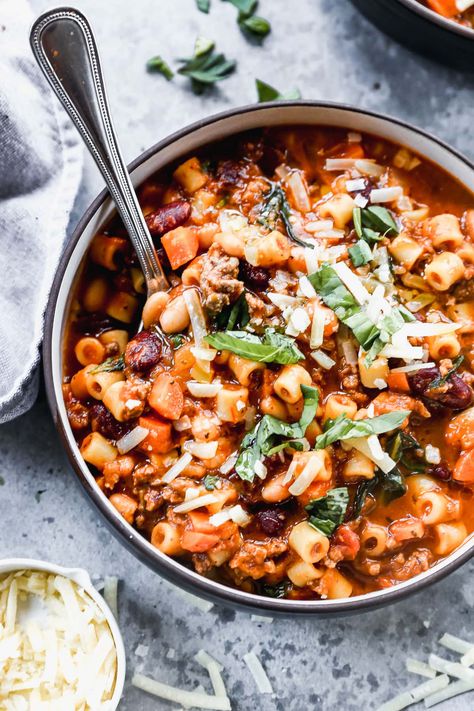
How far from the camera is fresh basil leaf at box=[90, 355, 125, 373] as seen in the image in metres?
3.43

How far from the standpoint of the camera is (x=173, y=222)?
11.3ft

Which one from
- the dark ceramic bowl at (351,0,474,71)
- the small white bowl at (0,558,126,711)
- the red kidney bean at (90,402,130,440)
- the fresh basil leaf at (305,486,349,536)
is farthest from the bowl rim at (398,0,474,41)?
the small white bowl at (0,558,126,711)

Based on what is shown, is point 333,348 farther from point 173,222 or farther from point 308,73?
point 308,73

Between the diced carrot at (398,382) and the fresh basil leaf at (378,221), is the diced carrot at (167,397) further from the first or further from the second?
the fresh basil leaf at (378,221)

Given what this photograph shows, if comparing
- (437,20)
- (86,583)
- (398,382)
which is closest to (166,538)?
(86,583)

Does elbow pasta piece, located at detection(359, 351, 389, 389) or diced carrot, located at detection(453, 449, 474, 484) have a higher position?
elbow pasta piece, located at detection(359, 351, 389, 389)

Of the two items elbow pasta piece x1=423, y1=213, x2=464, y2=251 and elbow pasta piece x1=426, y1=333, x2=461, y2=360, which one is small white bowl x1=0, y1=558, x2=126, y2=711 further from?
elbow pasta piece x1=423, y1=213, x2=464, y2=251

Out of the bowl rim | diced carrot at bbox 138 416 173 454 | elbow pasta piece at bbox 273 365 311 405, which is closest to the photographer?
elbow pasta piece at bbox 273 365 311 405

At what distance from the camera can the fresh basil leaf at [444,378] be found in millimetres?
3357

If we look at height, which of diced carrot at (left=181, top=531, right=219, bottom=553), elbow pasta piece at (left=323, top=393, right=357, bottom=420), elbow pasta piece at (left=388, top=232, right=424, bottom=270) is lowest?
diced carrot at (left=181, top=531, right=219, bottom=553)

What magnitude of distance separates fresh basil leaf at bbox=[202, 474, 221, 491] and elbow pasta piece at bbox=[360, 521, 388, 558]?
0.62 meters

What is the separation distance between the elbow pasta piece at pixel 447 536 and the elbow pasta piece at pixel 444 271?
95cm

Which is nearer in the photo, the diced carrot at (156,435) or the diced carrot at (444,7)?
the diced carrot at (156,435)

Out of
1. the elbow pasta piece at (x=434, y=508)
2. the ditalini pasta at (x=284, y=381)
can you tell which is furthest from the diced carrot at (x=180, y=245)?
the elbow pasta piece at (x=434, y=508)
